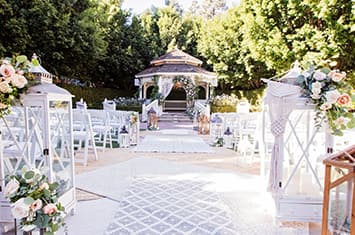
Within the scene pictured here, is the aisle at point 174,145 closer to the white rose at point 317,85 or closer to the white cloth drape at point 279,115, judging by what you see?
the white cloth drape at point 279,115

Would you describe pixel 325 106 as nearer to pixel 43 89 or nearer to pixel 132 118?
pixel 43 89

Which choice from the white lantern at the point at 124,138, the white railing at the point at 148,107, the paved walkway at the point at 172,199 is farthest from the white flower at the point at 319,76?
Result: the white railing at the point at 148,107

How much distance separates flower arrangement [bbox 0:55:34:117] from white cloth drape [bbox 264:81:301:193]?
245 cm

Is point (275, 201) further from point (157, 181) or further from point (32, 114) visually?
point (32, 114)

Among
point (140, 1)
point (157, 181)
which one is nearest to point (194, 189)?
point (157, 181)

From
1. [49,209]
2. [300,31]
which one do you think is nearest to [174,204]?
[49,209]

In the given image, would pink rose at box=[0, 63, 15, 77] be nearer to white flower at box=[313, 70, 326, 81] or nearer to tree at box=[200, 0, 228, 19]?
white flower at box=[313, 70, 326, 81]

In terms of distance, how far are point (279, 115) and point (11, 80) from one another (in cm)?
254

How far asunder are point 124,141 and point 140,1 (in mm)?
23979

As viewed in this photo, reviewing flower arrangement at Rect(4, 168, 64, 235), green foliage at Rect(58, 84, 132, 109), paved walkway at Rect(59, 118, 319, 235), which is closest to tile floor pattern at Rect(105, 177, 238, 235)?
paved walkway at Rect(59, 118, 319, 235)

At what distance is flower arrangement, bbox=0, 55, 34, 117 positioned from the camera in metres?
2.19

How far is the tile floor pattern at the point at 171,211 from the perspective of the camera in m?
2.86

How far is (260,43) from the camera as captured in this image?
11469mm

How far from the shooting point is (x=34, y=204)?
1888 mm
